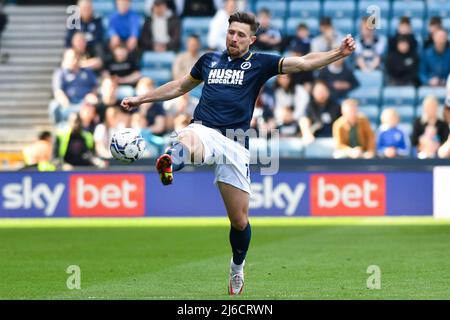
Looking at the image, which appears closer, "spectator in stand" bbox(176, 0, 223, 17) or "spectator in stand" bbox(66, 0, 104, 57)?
"spectator in stand" bbox(66, 0, 104, 57)

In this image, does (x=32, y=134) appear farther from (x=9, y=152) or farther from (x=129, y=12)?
(x=129, y=12)

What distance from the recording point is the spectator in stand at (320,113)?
69.8 feet

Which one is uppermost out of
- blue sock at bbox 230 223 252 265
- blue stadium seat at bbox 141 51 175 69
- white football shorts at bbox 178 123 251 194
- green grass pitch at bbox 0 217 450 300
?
blue stadium seat at bbox 141 51 175 69

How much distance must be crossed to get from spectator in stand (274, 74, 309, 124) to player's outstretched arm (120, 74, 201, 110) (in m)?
10.8

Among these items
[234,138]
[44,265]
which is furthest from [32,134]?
[234,138]

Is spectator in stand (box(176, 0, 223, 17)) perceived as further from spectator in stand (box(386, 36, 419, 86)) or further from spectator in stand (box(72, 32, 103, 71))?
spectator in stand (box(386, 36, 419, 86))

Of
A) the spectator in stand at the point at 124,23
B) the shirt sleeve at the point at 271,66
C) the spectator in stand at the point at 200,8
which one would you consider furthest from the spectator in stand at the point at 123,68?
the shirt sleeve at the point at 271,66

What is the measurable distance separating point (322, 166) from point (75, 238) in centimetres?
519

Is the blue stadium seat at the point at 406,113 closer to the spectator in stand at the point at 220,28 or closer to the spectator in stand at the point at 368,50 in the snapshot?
the spectator in stand at the point at 368,50

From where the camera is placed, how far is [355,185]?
19.9 m

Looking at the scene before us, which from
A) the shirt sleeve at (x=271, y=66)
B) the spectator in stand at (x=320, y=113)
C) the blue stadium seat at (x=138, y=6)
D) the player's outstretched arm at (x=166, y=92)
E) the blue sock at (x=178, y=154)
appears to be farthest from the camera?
the blue stadium seat at (x=138, y=6)

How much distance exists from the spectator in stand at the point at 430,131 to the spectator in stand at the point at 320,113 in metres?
1.54

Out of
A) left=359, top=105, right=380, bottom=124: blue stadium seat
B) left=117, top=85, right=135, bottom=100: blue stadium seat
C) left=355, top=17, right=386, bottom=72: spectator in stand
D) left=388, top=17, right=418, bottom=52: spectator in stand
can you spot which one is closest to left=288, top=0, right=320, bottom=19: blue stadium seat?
left=355, top=17, right=386, bottom=72: spectator in stand

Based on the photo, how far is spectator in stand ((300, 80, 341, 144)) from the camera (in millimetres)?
21266
